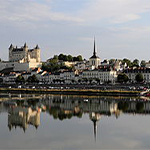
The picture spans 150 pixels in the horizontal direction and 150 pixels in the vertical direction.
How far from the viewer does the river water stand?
13.2 metres

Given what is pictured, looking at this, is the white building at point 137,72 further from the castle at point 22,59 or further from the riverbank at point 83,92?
the castle at point 22,59

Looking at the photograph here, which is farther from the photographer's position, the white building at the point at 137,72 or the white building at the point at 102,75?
the white building at the point at 102,75

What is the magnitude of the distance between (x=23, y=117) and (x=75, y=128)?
15.7 feet

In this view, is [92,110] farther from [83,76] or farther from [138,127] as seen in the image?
[83,76]

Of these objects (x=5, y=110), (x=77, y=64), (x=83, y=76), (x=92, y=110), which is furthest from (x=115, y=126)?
(x=77, y=64)

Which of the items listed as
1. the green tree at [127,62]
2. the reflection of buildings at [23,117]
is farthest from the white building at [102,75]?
the reflection of buildings at [23,117]

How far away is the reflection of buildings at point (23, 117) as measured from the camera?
17514 millimetres

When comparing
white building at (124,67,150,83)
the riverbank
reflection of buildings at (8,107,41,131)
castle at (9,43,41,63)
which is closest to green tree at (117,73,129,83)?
white building at (124,67,150,83)

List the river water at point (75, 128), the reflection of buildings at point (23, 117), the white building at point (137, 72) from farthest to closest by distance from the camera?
the white building at point (137, 72)
the reflection of buildings at point (23, 117)
the river water at point (75, 128)

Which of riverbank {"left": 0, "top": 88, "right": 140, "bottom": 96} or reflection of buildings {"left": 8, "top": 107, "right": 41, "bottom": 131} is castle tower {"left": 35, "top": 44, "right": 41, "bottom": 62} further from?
reflection of buildings {"left": 8, "top": 107, "right": 41, "bottom": 131}

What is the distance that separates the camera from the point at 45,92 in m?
43.3

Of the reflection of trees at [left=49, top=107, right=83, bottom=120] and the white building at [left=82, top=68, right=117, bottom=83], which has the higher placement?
the white building at [left=82, top=68, right=117, bottom=83]

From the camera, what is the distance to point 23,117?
20078 mm

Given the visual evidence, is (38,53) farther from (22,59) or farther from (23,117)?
(23,117)
